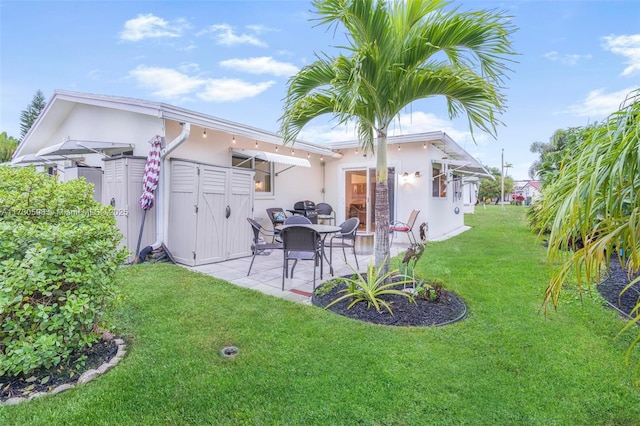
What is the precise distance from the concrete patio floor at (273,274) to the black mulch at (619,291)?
376 cm

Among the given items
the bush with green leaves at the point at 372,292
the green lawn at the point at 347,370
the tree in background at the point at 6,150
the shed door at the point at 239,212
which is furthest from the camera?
the tree in background at the point at 6,150

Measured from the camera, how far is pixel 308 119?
475 cm

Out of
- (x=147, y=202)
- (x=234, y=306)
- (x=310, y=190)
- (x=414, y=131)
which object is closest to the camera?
(x=234, y=306)

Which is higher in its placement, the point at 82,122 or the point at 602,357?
the point at 82,122

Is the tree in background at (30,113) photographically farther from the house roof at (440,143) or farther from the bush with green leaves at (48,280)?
the bush with green leaves at (48,280)

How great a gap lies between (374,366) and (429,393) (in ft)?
1.68

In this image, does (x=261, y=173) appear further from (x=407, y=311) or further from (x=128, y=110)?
(x=407, y=311)

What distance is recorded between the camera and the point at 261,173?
31.3 ft

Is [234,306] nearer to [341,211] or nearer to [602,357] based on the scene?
[602,357]

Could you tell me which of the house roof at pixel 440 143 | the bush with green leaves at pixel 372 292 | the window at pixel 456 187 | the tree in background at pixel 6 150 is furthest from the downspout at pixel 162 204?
the tree in background at pixel 6 150

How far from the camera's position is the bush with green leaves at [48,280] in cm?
237

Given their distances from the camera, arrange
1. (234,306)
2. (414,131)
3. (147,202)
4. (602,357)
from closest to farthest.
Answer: (602,357) → (234,306) → (147,202) → (414,131)

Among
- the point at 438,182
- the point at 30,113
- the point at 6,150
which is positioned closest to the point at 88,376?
the point at 438,182

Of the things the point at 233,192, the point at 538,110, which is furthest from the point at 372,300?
the point at 538,110
